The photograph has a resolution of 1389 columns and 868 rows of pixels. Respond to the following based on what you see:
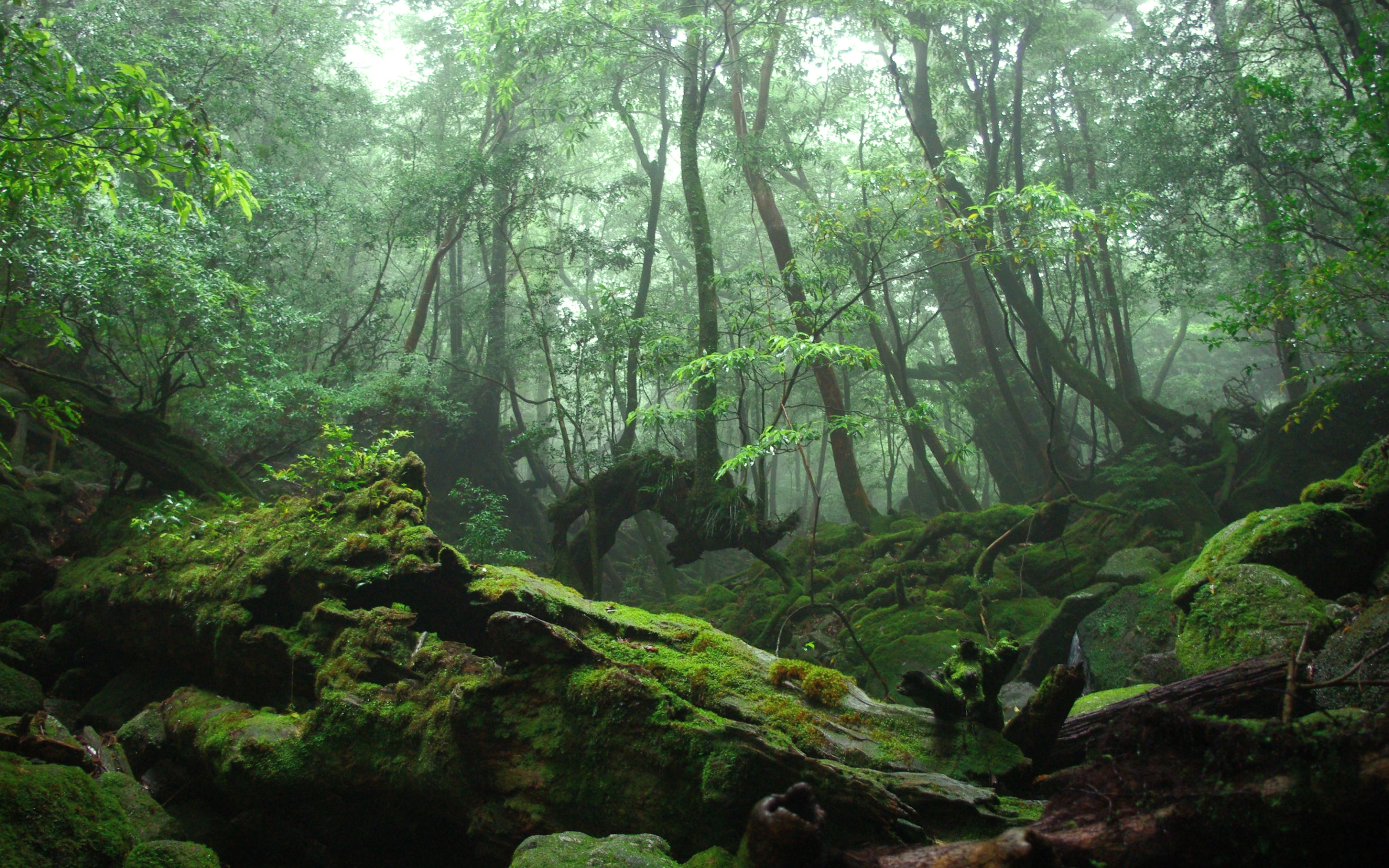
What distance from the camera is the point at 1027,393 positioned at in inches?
680

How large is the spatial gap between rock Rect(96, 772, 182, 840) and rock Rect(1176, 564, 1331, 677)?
254 inches

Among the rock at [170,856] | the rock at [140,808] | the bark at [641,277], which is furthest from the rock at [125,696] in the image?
the bark at [641,277]

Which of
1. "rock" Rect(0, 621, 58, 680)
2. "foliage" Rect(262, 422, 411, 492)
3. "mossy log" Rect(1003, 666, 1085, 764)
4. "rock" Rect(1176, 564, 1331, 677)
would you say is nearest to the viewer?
"mossy log" Rect(1003, 666, 1085, 764)

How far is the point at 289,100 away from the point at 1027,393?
17444 millimetres

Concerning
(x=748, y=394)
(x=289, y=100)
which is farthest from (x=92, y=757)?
(x=748, y=394)

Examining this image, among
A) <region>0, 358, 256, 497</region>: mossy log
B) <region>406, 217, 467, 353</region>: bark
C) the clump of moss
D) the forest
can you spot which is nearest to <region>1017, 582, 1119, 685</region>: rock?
the forest

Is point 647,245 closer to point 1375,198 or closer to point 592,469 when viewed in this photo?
point 592,469

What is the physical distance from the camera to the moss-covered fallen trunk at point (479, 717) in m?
3.37

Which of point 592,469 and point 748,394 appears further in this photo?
point 748,394

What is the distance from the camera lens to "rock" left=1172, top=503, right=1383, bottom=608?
5227 mm

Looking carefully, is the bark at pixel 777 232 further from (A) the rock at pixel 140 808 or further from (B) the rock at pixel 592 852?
(A) the rock at pixel 140 808

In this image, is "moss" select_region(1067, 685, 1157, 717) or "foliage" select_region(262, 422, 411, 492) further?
"foliage" select_region(262, 422, 411, 492)

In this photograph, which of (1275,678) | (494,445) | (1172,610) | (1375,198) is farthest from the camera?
(494,445)

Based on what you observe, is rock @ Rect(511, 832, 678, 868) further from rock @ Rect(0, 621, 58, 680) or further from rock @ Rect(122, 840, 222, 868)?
rock @ Rect(0, 621, 58, 680)
